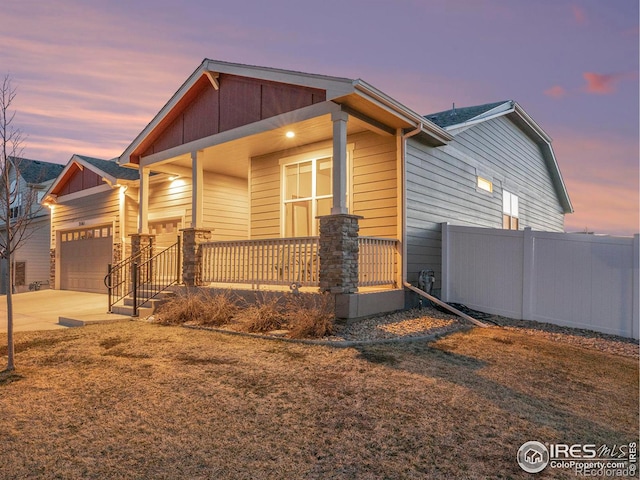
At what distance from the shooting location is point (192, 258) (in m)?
9.53

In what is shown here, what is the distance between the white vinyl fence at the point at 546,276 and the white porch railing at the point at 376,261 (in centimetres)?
184

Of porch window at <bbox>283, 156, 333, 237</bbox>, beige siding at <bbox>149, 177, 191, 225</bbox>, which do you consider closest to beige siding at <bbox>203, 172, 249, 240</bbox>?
beige siding at <bbox>149, 177, 191, 225</bbox>

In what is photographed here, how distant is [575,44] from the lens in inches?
414

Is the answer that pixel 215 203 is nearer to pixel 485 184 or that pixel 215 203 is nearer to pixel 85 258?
pixel 85 258

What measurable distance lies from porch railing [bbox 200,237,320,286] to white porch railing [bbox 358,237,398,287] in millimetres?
910

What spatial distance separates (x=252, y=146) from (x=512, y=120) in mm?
9777

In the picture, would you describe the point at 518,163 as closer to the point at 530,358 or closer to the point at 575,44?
the point at 575,44

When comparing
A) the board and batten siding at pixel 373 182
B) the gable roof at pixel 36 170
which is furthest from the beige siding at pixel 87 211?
the board and batten siding at pixel 373 182

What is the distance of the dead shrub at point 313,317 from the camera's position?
633 cm

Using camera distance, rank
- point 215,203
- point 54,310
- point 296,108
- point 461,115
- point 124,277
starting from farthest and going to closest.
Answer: point 215,203 < point 124,277 < point 461,115 < point 54,310 < point 296,108

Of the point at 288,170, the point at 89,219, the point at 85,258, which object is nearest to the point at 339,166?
the point at 288,170

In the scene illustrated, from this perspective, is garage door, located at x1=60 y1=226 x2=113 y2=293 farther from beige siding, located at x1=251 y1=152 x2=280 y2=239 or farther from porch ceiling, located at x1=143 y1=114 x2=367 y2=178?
beige siding, located at x1=251 y1=152 x2=280 y2=239

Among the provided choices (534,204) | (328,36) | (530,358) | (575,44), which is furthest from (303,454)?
(534,204)

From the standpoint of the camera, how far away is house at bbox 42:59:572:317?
7.42 meters
